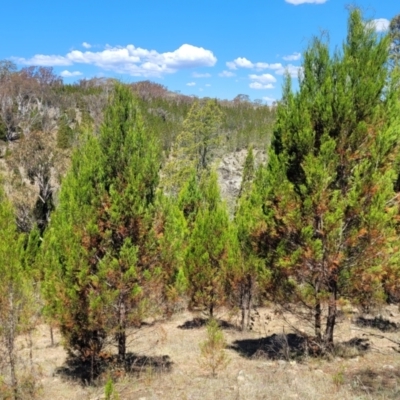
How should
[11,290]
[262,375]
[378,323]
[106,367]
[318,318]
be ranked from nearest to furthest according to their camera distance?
[11,290]
[262,375]
[318,318]
[106,367]
[378,323]

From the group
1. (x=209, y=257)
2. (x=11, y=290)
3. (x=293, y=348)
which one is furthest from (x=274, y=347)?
(x=11, y=290)

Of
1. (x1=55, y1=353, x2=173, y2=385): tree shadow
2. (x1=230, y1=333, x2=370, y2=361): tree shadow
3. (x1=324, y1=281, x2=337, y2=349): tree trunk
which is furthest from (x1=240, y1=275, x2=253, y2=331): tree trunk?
(x1=324, y1=281, x2=337, y2=349): tree trunk

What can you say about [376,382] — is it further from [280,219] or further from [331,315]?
[280,219]

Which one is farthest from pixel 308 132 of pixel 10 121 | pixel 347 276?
pixel 10 121

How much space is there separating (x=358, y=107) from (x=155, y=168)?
4.24 metres

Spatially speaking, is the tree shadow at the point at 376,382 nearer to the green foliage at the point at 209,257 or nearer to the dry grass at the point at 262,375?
the dry grass at the point at 262,375

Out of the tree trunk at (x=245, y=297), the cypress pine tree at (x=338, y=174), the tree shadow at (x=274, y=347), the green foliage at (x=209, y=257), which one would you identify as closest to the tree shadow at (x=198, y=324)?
the tree trunk at (x=245, y=297)

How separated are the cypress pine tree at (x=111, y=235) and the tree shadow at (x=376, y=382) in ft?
13.8

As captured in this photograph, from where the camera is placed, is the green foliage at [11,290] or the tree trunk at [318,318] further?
the tree trunk at [318,318]

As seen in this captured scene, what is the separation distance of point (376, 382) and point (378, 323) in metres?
5.87

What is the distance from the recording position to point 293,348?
9.81m

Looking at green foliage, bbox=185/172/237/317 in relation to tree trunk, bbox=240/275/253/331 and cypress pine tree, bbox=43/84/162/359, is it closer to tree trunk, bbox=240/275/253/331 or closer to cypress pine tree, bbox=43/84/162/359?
tree trunk, bbox=240/275/253/331

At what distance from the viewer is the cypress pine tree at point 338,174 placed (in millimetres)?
7273

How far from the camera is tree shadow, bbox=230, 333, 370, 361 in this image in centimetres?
844
